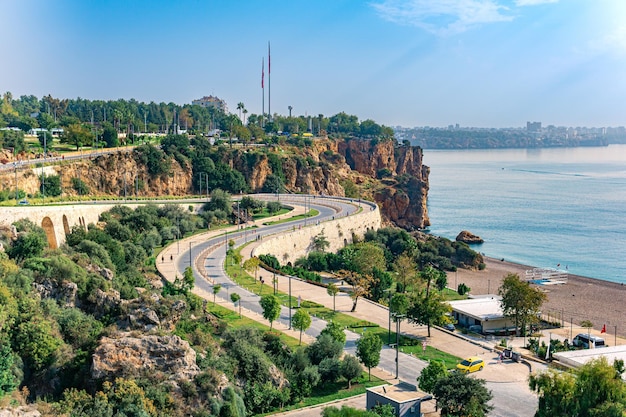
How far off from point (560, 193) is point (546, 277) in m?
75.7

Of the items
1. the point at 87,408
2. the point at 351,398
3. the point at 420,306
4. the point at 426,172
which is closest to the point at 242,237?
the point at 420,306

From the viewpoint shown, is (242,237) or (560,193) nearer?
(242,237)

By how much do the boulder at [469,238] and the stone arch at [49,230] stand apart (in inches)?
2202

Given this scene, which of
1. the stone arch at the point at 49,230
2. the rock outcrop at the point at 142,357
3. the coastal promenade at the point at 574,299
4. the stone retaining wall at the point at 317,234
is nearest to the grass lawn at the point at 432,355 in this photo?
the coastal promenade at the point at 574,299

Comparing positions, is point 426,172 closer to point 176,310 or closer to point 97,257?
point 97,257

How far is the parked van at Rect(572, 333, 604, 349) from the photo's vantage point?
117 feet

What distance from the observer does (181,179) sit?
255ft

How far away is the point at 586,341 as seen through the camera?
36188 millimetres

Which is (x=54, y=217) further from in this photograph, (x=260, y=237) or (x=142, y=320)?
(x=260, y=237)

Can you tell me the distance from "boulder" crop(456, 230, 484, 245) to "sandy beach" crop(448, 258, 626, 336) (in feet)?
46.1

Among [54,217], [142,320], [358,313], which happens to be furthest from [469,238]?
[142,320]

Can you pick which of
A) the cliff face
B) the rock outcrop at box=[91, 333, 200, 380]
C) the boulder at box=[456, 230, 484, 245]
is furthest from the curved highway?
the cliff face

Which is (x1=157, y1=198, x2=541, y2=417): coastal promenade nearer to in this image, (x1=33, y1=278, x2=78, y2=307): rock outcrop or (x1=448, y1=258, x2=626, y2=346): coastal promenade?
(x1=448, y1=258, x2=626, y2=346): coastal promenade

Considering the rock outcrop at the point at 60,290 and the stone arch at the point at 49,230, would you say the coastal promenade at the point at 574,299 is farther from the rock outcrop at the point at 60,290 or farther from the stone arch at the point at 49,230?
the stone arch at the point at 49,230
